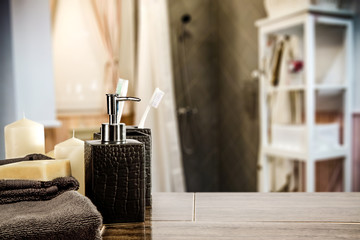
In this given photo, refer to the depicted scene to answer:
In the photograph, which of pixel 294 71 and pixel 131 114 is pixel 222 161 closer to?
pixel 131 114

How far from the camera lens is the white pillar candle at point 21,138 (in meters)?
0.77

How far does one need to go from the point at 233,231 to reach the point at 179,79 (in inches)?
104

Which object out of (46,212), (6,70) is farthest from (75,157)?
(6,70)

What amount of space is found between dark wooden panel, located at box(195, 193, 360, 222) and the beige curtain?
2.26m

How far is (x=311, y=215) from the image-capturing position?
2.36 feet

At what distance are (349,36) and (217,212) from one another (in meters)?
1.88

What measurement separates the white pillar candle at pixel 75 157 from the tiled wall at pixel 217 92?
2318 mm

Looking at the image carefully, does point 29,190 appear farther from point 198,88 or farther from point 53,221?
point 198,88

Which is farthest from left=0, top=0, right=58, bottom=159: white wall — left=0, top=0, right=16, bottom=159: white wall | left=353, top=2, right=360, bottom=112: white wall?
left=353, top=2, right=360, bottom=112: white wall

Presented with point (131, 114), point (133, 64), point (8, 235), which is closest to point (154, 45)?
point (133, 64)

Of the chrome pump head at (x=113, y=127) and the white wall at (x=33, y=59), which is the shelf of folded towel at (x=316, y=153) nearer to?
the white wall at (x=33, y=59)

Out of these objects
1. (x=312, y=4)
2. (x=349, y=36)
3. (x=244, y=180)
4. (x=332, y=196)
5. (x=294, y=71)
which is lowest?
(x=244, y=180)

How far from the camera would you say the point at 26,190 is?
24.9 inches

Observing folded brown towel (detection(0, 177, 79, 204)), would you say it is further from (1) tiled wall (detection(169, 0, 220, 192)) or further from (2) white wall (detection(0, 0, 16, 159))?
(1) tiled wall (detection(169, 0, 220, 192))
